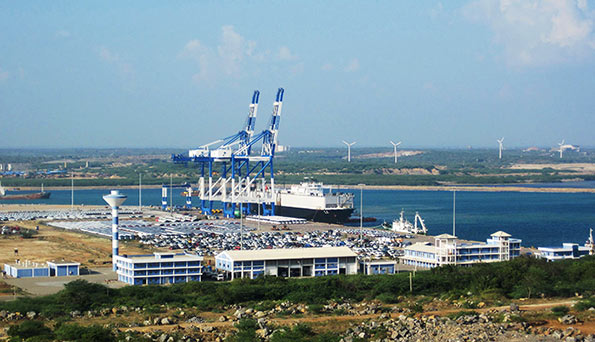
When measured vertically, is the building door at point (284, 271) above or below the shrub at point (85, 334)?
below

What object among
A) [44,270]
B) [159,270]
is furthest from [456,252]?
[44,270]

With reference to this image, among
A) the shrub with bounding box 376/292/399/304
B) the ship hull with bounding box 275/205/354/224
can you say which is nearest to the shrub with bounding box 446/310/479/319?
the shrub with bounding box 376/292/399/304

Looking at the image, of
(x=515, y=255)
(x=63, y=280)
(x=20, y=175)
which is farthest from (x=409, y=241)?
(x=20, y=175)

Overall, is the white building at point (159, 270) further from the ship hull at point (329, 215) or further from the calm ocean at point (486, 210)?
the ship hull at point (329, 215)

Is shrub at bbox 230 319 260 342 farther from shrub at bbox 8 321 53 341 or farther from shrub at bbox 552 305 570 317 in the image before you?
shrub at bbox 552 305 570 317

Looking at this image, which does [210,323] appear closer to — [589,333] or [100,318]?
[100,318]

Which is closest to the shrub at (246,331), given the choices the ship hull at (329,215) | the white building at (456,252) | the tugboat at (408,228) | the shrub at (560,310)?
the shrub at (560,310)

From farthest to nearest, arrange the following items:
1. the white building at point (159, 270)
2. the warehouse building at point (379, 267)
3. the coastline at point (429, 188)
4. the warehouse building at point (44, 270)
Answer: the coastline at point (429, 188) < the warehouse building at point (379, 267) < the warehouse building at point (44, 270) < the white building at point (159, 270)

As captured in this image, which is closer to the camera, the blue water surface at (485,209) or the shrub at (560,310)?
the shrub at (560,310)
